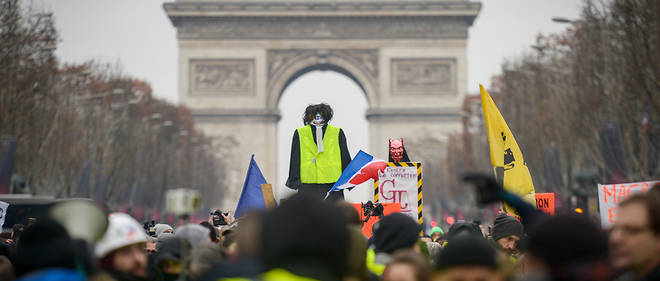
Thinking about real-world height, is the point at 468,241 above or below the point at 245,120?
below

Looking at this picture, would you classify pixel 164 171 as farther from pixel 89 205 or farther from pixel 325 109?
pixel 89 205

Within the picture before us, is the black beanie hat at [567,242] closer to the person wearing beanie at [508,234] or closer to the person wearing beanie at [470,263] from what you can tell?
the person wearing beanie at [470,263]

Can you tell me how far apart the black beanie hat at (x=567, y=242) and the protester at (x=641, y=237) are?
2.53ft

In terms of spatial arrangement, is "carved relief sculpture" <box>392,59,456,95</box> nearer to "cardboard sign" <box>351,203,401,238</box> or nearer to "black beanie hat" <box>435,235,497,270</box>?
"cardboard sign" <box>351,203,401,238</box>

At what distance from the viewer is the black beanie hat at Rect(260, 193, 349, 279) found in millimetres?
4648

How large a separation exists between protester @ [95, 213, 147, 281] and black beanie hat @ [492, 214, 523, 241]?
15.1 ft

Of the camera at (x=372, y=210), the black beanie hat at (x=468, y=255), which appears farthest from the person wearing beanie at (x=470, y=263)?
the camera at (x=372, y=210)

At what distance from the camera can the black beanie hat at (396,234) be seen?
25.5 feet

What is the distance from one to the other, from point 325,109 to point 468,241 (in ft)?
23.3

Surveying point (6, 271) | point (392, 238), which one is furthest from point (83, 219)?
point (392, 238)

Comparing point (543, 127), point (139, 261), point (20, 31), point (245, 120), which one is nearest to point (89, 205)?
point (139, 261)

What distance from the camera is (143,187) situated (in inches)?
2446

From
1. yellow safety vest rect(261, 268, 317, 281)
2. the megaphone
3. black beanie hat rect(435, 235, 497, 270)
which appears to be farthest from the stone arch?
yellow safety vest rect(261, 268, 317, 281)

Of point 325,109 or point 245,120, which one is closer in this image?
point 325,109
